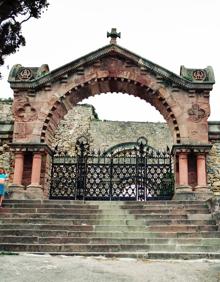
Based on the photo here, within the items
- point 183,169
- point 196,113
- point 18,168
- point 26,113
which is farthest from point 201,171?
point 26,113

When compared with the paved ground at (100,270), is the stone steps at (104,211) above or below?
above

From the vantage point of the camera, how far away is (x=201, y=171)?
41.7 ft

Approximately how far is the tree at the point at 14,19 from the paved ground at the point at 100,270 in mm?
5683

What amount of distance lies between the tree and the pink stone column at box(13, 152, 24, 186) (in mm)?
3694

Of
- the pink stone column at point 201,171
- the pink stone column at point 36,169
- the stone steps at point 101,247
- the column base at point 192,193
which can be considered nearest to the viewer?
the stone steps at point 101,247

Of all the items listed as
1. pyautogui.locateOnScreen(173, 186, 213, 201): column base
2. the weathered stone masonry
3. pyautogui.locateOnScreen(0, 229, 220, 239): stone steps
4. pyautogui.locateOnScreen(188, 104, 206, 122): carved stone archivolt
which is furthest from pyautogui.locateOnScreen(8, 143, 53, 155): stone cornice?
the weathered stone masonry

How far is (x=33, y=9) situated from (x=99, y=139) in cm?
1971

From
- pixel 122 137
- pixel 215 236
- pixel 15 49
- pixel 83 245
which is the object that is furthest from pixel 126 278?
pixel 122 137

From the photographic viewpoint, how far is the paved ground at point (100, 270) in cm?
623

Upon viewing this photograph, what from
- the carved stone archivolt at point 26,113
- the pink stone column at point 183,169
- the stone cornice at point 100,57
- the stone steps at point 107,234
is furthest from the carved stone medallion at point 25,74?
the stone steps at point 107,234

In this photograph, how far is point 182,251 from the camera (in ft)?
27.2

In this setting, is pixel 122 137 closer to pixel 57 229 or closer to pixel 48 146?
pixel 48 146

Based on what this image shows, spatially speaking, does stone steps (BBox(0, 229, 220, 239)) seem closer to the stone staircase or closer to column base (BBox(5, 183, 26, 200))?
the stone staircase

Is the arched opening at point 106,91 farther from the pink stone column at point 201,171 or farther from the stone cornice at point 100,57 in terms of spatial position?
the pink stone column at point 201,171
